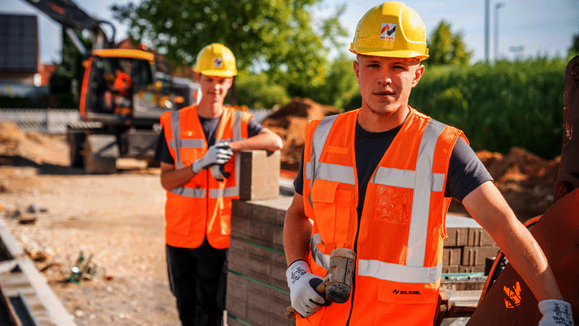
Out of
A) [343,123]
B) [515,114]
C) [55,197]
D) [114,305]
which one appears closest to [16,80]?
[55,197]

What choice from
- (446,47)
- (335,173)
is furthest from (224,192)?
(446,47)

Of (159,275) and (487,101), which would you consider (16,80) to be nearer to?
(487,101)

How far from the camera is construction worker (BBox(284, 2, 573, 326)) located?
1.83 meters

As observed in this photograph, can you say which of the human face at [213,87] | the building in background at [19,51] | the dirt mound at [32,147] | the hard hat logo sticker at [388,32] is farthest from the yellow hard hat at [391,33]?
the building in background at [19,51]

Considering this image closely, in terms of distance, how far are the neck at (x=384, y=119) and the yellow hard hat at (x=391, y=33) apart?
0.21 m

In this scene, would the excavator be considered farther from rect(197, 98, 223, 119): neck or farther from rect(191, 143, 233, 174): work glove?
rect(191, 143, 233, 174): work glove

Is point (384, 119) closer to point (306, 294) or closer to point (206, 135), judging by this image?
point (306, 294)

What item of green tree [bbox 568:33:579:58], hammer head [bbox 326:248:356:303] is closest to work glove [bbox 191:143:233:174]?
hammer head [bbox 326:248:356:303]

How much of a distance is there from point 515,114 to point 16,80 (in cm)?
4759

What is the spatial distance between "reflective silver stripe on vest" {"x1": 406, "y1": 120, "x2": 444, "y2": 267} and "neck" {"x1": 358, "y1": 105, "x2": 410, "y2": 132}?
0.45 feet

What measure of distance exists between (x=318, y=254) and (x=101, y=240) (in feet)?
21.1

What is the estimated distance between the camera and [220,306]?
3.73 m

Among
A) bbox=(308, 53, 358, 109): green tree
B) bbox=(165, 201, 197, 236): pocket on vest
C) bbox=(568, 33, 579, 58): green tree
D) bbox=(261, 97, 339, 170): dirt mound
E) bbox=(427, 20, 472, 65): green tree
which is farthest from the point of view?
bbox=(308, 53, 358, 109): green tree

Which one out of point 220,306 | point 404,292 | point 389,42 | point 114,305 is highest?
point 389,42
